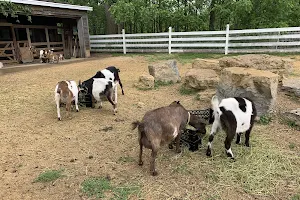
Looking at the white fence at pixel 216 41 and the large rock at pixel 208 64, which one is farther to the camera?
the white fence at pixel 216 41

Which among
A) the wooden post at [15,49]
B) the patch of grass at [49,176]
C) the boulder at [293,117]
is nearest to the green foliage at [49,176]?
the patch of grass at [49,176]

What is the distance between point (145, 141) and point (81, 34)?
1322cm

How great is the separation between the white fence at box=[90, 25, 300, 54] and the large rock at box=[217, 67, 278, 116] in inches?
307

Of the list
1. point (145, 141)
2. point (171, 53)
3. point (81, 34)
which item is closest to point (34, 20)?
point (81, 34)

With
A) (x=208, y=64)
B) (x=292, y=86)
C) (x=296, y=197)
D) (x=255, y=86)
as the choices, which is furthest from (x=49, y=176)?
(x=208, y=64)

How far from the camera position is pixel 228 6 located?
1438 centimetres

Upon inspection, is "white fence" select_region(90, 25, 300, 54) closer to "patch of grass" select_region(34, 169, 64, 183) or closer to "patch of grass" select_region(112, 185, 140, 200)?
"patch of grass" select_region(112, 185, 140, 200)

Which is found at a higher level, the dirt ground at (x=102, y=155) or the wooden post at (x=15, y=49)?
the wooden post at (x=15, y=49)

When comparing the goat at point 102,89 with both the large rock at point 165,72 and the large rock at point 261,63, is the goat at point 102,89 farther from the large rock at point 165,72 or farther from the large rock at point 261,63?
the large rock at point 261,63

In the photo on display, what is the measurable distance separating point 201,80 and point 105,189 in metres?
4.02

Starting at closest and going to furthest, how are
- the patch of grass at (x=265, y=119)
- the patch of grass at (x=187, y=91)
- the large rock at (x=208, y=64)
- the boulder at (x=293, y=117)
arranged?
1. the boulder at (x=293, y=117)
2. the patch of grass at (x=265, y=119)
3. the patch of grass at (x=187, y=91)
4. the large rock at (x=208, y=64)

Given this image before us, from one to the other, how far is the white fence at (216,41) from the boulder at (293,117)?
7960 mm

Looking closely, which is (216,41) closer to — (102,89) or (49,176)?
(102,89)

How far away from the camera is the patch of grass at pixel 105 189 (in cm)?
255
